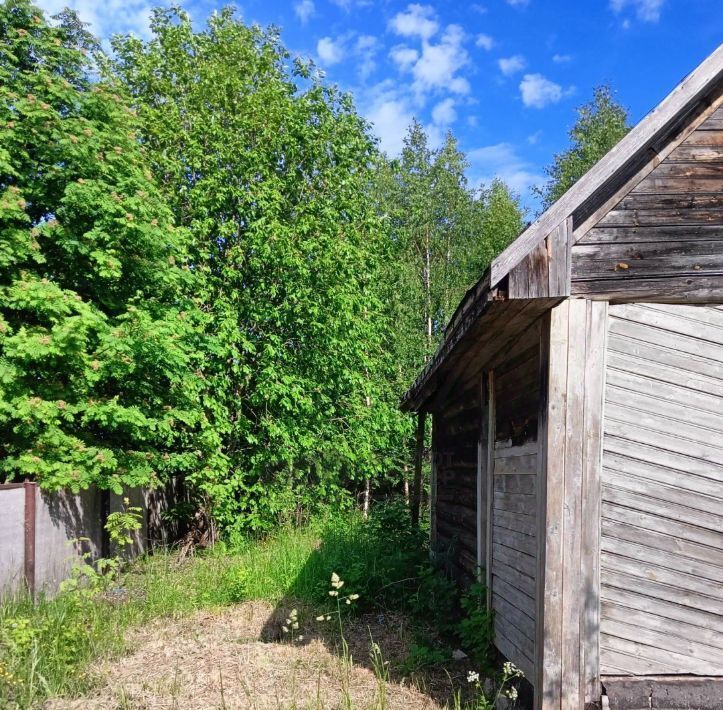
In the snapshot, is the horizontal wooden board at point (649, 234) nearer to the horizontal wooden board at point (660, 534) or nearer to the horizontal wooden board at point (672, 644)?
the horizontal wooden board at point (660, 534)

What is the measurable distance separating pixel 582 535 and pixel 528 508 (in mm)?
656

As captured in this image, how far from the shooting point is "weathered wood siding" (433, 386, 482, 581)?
20.7 feet

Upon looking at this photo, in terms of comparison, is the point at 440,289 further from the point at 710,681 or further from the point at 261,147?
the point at 710,681

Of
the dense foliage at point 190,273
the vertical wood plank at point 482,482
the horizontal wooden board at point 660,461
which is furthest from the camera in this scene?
the dense foliage at point 190,273

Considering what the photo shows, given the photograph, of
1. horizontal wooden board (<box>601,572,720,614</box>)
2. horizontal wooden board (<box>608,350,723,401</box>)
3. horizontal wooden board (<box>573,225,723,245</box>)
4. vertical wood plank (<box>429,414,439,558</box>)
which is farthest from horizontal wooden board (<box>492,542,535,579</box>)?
vertical wood plank (<box>429,414,439,558</box>)

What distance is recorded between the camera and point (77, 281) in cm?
851

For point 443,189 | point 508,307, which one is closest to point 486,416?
point 508,307

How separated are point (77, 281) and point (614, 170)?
23.5ft

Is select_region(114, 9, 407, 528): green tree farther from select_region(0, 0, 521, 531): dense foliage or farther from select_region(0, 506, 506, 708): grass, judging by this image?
select_region(0, 506, 506, 708): grass

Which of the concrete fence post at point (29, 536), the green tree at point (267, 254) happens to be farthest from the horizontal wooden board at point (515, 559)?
the green tree at point (267, 254)

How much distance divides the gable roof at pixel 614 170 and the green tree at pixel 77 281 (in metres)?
5.24

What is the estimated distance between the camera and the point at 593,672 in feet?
11.6

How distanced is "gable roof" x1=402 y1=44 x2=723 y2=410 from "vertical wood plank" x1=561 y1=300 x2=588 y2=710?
0.87 ft

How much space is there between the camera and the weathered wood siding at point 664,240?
12.5 feet
